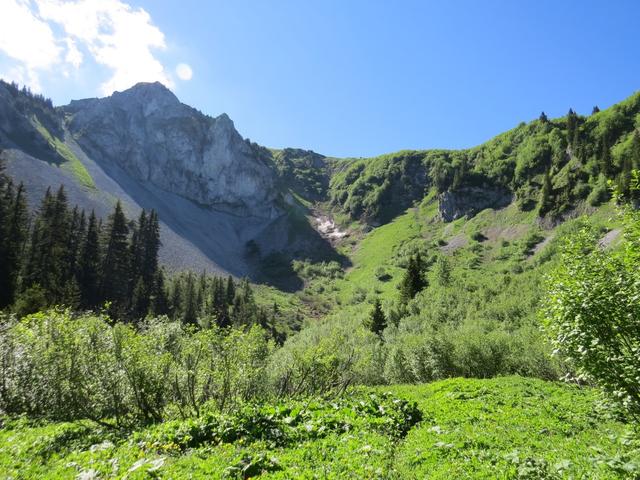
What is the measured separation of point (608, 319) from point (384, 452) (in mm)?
9570

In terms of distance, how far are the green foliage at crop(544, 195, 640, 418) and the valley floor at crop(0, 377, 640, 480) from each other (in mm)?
1769

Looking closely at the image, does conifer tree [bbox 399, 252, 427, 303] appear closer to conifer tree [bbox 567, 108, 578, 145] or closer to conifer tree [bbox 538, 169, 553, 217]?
conifer tree [bbox 538, 169, 553, 217]

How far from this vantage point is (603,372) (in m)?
12.6

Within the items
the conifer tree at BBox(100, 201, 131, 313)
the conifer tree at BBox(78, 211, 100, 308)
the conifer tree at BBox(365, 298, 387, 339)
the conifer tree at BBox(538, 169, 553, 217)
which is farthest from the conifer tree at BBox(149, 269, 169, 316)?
the conifer tree at BBox(538, 169, 553, 217)

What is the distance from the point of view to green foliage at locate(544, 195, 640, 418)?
39.6 feet

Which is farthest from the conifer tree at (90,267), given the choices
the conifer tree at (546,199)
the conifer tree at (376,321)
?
the conifer tree at (546,199)

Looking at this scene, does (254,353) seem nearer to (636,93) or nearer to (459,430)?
(459,430)

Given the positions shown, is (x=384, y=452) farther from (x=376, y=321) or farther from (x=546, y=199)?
(x=546, y=199)

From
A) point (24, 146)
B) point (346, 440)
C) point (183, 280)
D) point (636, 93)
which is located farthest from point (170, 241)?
point (636, 93)

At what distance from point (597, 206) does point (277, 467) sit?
150853 mm

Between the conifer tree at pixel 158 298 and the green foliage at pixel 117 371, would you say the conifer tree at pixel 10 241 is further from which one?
the green foliage at pixel 117 371

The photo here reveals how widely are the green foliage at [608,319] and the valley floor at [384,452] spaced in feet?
5.80

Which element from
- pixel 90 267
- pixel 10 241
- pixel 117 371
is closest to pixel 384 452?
pixel 117 371

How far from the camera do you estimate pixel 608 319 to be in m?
12.6
